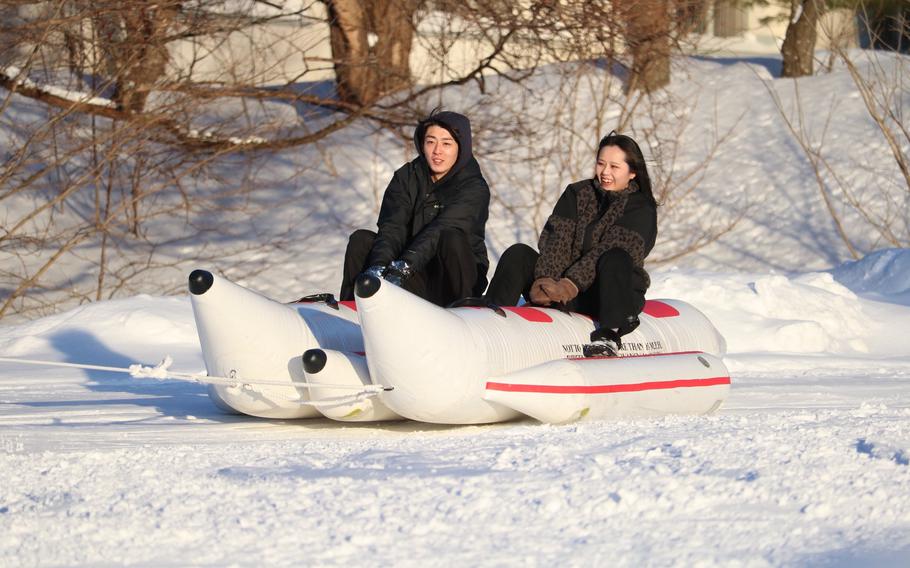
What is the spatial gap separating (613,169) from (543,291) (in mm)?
641

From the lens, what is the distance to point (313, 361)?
450 cm

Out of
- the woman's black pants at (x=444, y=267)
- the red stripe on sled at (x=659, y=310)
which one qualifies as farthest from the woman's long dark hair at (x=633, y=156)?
the woman's black pants at (x=444, y=267)

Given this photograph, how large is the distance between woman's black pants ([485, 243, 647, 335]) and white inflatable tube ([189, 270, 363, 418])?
2.66 feet

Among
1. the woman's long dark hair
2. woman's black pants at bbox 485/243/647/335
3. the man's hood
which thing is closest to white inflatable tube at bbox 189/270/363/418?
woman's black pants at bbox 485/243/647/335

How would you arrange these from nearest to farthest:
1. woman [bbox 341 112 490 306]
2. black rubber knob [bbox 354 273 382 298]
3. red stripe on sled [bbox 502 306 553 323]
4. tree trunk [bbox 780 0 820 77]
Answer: black rubber knob [bbox 354 273 382 298] < red stripe on sled [bbox 502 306 553 323] < woman [bbox 341 112 490 306] < tree trunk [bbox 780 0 820 77]

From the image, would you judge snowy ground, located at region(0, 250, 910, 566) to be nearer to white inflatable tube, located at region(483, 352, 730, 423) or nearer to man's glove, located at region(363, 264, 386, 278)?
white inflatable tube, located at region(483, 352, 730, 423)

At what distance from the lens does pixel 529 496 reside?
11.0ft

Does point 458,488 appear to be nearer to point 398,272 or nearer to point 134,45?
point 398,272

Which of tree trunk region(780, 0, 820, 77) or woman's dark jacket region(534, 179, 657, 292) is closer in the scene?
woman's dark jacket region(534, 179, 657, 292)

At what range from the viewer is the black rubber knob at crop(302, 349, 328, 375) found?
4504 millimetres

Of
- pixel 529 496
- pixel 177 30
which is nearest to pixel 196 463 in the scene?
pixel 529 496

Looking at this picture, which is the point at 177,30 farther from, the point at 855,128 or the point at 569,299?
the point at 855,128

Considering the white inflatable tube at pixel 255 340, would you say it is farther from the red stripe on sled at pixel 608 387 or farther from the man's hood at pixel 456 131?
the man's hood at pixel 456 131

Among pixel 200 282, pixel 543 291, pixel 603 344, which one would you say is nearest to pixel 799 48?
pixel 543 291
